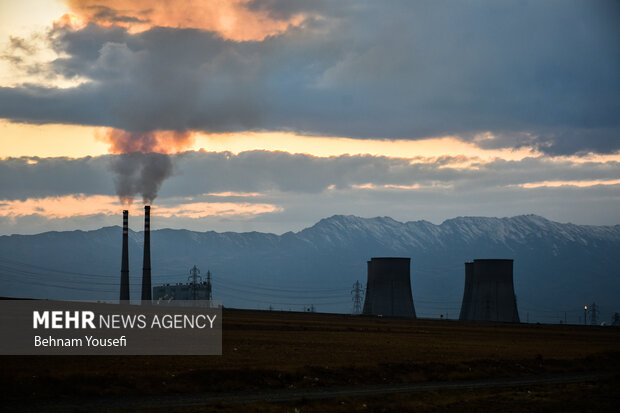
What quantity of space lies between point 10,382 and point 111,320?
1647 inches

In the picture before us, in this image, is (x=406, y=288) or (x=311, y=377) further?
(x=406, y=288)

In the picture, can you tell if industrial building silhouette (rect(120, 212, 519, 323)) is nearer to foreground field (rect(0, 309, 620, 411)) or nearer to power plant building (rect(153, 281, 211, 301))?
power plant building (rect(153, 281, 211, 301))

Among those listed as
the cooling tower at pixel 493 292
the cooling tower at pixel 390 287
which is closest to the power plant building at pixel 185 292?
the cooling tower at pixel 390 287

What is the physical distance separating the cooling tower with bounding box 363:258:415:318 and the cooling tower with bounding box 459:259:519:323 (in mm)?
10874

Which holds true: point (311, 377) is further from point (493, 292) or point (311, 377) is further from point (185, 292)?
point (185, 292)

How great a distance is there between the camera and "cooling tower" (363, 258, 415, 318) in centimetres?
12231

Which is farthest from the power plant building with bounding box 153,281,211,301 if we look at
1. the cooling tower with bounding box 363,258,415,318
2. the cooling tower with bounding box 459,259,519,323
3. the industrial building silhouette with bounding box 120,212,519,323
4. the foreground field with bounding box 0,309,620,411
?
the foreground field with bounding box 0,309,620,411

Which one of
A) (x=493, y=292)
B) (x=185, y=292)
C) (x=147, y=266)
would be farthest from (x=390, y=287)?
(x=185, y=292)

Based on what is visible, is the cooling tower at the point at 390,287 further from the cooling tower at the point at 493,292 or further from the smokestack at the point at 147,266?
the smokestack at the point at 147,266

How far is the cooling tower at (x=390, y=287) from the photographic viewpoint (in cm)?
12231

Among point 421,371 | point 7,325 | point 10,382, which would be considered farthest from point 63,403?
point 7,325

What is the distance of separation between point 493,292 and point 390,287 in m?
15.9

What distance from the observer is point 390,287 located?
125000mm

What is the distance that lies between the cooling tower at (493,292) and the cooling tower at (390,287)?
35.7 feet
